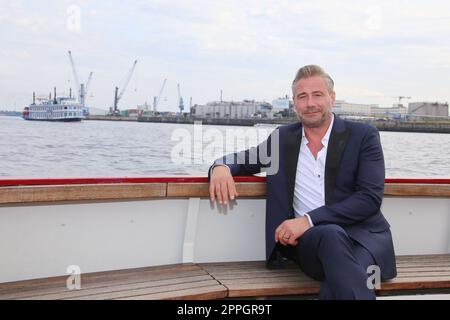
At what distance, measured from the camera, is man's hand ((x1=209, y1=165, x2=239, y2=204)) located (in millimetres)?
3078

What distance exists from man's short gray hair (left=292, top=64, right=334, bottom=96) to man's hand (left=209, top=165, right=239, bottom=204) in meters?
0.69

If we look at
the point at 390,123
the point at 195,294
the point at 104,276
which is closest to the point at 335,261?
the point at 195,294

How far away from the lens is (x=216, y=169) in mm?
3182

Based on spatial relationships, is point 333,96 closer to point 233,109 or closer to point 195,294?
point 195,294

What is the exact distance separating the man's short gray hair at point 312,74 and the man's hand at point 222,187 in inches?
27.3

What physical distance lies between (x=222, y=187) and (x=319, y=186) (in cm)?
59

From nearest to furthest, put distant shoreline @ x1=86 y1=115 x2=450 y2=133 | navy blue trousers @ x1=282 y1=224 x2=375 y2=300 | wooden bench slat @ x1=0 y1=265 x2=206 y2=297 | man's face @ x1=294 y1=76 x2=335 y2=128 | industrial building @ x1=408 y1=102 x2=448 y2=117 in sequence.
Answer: navy blue trousers @ x1=282 y1=224 x2=375 y2=300
wooden bench slat @ x1=0 y1=265 x2=206 y2=297
man's face @ x1=294 y1=76 x2=335 y2=128
distant shoreline @ x1=86 y1=115 x2=450 y2=133
industrial building @ x1=408 y1=102 x2=448 y2=117

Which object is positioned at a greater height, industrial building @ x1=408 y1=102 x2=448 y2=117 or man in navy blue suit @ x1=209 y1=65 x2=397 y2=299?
industrial building @ x1=408 y1=102 x2=448 y2=117

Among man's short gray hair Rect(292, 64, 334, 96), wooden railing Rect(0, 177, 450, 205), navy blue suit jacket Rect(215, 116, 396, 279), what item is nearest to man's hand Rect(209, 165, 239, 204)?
wooden railing Rect(0, 177, 450, 205)

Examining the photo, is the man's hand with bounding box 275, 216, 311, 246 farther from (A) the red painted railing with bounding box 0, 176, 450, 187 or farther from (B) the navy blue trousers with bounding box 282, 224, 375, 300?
(A) the red painted railing with bounding box 0, 176, 450, 187

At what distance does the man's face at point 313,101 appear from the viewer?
9.83 feet

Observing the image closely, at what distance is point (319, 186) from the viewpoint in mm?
3033

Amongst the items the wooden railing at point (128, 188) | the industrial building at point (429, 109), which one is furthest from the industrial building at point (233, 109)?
the wooden railing at point (128, 188)
